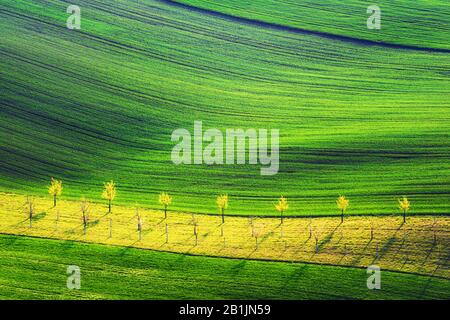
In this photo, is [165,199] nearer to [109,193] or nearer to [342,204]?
[109,193]

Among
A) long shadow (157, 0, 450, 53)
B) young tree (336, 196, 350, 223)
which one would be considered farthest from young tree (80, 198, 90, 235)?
long shadow (157, 0, 450, 53)

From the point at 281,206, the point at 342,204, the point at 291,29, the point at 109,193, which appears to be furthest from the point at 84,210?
the point at 291,29

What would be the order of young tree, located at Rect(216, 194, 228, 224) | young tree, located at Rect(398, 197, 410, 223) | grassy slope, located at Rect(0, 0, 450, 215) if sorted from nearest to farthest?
young tree, located at Rect(398, 197, 410, 223) → young tree, located at Rect(216, 194, 228, 224) → grassy slope, located at Rect(0, 0, 450, 215)

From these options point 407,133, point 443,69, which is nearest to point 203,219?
point 407,133

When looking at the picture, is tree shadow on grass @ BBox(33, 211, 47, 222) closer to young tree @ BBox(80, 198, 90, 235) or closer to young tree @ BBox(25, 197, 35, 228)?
young tree @ BBox(25, 197, 35, 228)

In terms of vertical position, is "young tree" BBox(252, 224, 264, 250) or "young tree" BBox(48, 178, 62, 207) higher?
"young tree" BBox(48, 178, 62, 207)

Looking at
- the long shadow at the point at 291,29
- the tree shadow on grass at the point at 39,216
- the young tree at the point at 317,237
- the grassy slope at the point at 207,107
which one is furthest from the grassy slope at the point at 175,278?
the long shadow at the point at 291,29
